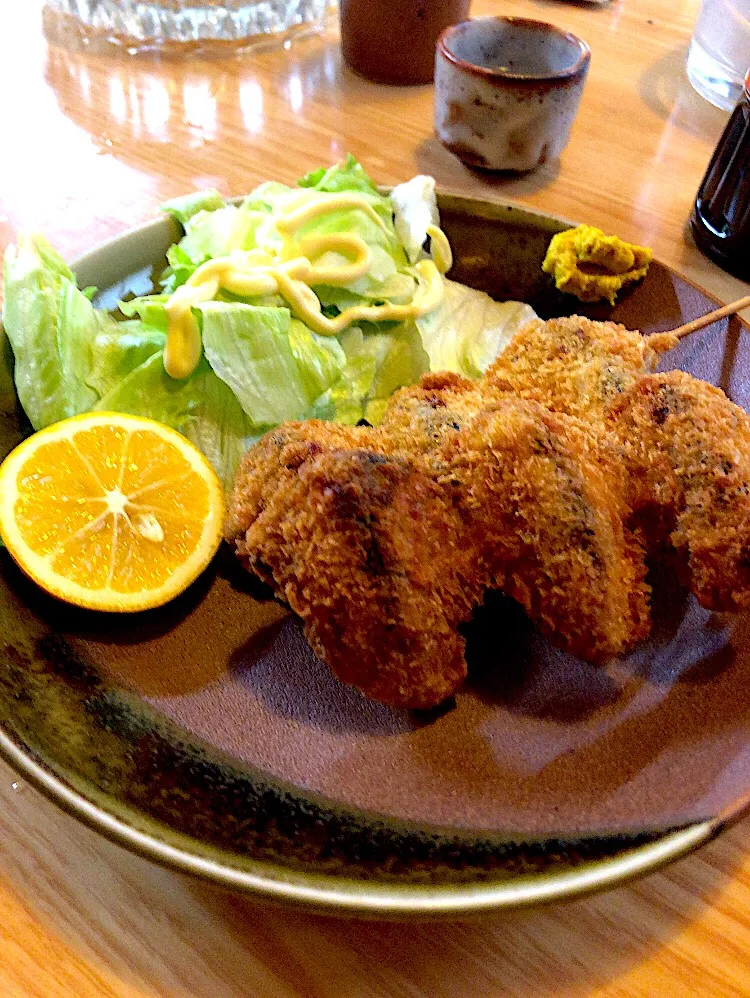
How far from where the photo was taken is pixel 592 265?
75.7 inches

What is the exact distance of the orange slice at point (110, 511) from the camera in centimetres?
135

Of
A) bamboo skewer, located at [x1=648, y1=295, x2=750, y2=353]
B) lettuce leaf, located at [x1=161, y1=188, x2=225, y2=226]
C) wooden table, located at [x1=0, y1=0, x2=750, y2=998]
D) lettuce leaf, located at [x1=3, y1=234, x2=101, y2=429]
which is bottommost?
wooden table, located at [x1=0, y1=0, x2=750, y2=998]

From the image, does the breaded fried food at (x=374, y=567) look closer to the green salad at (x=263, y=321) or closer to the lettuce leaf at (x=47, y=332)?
the green salad at (x=263, y=321)

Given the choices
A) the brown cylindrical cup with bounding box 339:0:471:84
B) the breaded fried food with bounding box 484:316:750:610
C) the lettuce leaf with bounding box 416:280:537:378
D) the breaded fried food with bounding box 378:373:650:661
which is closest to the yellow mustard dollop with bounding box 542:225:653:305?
the lettuce leaf with bounding box 416:280:537:378

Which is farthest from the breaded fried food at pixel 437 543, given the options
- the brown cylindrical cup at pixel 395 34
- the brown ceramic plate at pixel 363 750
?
the brown cylindrical cup at pixel 395 34

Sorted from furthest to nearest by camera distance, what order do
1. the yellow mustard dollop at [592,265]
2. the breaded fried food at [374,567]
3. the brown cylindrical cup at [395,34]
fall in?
the brown cylindrical cup at [395,34] < the yellow mustard dollop at [592,265] < the breaded fried food at [374,567]

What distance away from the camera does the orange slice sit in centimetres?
135

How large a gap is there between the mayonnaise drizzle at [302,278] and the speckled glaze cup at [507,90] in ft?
2.13

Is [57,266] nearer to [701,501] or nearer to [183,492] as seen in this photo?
[183,492]

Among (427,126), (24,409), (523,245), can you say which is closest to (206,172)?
(427,126)

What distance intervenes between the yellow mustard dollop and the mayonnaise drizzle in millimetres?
313

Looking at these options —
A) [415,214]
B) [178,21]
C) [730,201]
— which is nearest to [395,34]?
[178,21]

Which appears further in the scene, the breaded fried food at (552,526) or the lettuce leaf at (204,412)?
the lettuce leaf at (204,412)

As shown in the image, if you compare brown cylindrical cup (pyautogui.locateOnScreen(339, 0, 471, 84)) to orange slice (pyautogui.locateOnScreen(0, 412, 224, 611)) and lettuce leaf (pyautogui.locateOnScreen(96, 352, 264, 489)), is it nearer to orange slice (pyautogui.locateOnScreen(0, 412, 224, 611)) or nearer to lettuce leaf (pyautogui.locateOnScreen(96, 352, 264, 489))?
lettuce leaf (pyautogui.locateOnScreen(96, 352, 264, 489))
